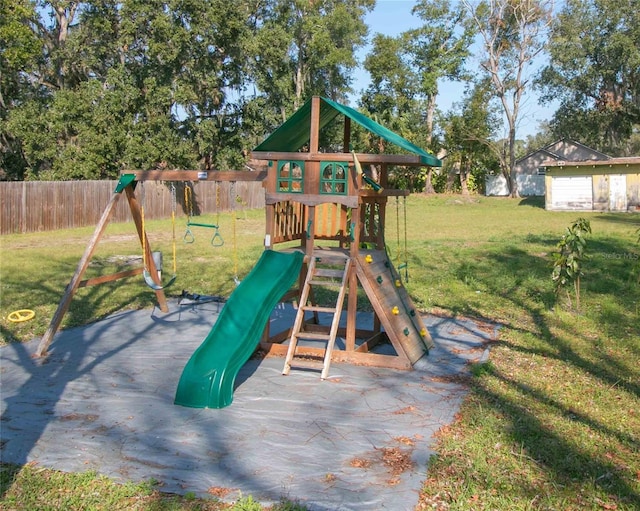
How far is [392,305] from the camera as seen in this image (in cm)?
705

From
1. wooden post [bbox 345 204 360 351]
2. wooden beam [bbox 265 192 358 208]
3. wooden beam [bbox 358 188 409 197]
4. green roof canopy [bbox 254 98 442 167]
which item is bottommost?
wooden post [bbox 345 204 360 351]

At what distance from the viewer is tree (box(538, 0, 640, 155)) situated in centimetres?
4156

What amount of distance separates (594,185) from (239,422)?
3110cm

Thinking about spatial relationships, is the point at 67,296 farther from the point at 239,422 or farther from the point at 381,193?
the point at 381,193

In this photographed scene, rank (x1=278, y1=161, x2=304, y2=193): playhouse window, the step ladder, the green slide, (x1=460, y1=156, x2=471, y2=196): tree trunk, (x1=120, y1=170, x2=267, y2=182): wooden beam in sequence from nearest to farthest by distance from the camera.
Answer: the green slide → the step ladder → (x1=278, y1=161, x2=304, y2=193): playhouse window → (x1=120, y1=170, x2=267, y2=182): wooden beam → (x1=460, y1=156, x2=471, y2=196): tree trunk

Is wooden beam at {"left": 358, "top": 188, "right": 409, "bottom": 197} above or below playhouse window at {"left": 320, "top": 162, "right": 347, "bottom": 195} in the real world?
below

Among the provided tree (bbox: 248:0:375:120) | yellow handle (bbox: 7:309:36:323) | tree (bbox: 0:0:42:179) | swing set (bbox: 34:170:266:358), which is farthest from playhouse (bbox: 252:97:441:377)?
tree (bbox: 248:0:375:120)

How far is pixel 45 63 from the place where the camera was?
3269 cm

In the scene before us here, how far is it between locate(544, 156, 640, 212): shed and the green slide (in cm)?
2838

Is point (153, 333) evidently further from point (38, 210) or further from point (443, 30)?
point (443, 30)

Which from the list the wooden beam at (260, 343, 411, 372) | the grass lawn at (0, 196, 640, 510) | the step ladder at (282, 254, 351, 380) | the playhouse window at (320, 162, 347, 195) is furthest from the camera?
the playhouse window at (320, 162, 347, 195)

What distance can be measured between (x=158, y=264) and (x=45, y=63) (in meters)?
28.8

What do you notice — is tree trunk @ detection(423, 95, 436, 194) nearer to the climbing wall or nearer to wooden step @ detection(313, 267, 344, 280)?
the climbing wall

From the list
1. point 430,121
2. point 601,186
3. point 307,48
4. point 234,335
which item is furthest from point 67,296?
point 430,121
